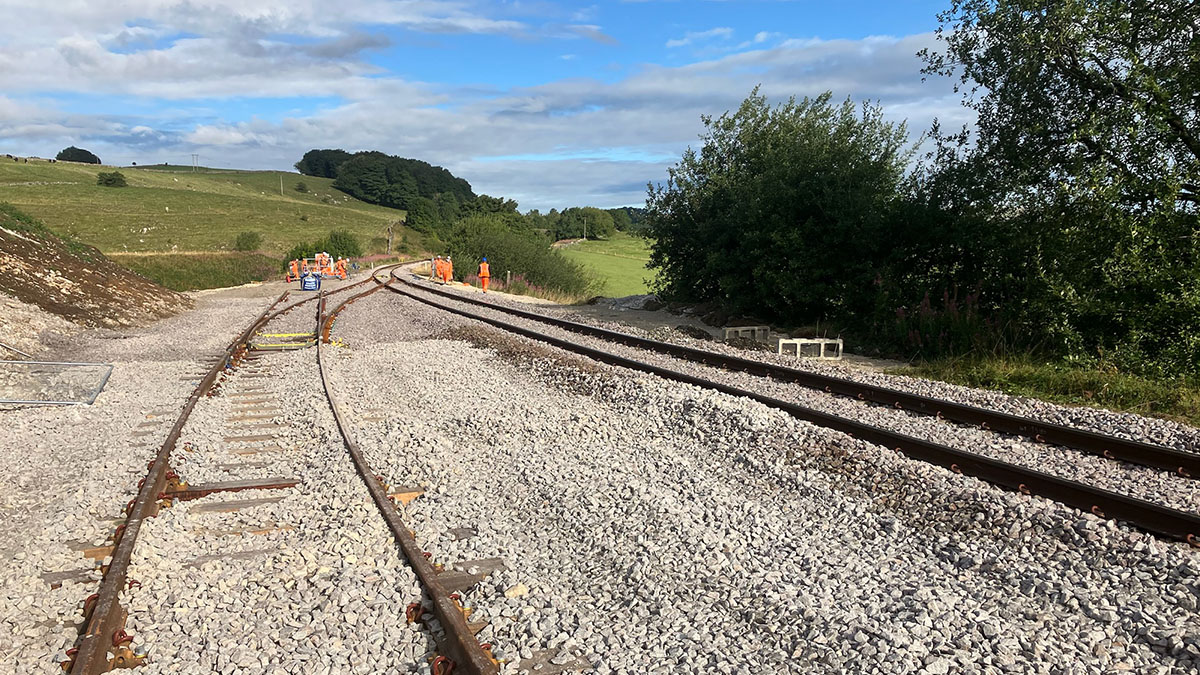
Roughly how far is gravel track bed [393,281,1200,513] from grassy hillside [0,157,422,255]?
57.5m

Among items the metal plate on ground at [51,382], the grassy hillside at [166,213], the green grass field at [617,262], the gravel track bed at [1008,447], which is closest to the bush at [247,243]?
the grassy hillside at [166,213]

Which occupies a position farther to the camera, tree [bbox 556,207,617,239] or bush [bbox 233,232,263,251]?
tree [bbox 556,207,617,239]

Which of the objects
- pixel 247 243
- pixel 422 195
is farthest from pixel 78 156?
pixel 247 243

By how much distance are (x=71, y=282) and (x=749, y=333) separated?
17185 mm

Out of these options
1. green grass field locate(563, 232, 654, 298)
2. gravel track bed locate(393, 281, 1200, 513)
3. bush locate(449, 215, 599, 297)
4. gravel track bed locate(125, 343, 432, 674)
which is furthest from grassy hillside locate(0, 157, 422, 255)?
gravel track bed locate(125, 343, 432, 674)

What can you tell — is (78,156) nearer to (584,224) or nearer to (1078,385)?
(584,224)

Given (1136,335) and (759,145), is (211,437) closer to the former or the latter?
(1136,335)

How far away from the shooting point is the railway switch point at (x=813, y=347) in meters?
14.5

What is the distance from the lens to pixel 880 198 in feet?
54.7

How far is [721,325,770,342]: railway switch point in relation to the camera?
17328 millimetres

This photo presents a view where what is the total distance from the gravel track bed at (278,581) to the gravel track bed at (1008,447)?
212 inches

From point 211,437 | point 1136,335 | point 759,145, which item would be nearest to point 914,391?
point 1136,335

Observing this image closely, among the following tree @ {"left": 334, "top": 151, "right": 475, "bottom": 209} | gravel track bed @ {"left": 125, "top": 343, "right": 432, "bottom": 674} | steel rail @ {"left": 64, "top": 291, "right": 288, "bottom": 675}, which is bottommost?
gravel track bed @ {"left": 125, "top": 343, "right": 432, "bottom": 674}

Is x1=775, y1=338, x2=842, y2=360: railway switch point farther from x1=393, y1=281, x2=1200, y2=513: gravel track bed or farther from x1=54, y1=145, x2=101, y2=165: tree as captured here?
Answer: x1=54, y1=145, x2=101, y2=165: tree
